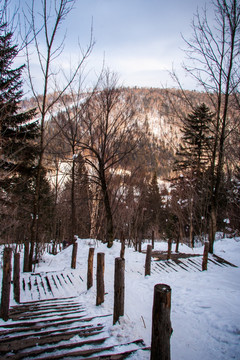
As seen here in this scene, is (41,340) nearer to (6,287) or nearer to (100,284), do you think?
(6,287)

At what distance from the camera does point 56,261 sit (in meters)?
9.01

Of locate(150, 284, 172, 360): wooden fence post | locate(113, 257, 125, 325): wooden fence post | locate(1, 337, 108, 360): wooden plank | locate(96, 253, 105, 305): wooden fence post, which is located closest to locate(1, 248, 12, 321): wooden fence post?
locate(1, 337, 108, 360): wooden plank

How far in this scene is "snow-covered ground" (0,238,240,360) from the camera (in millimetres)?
2979

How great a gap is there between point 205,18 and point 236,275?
9.96 metres

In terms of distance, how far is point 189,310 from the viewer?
4.16 metres

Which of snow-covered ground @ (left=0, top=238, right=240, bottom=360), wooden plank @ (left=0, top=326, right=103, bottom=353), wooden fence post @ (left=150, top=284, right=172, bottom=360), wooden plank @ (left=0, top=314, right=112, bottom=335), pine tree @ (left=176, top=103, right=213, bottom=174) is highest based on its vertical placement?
pine tree @ (left=176, top=103, right=213, bottom=174)

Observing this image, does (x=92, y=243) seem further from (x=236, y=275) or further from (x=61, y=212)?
(x=61, y=212)

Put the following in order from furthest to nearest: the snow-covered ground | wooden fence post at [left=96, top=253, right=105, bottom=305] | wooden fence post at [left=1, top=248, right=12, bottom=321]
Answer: wooden fence post at [left=96, top=253, right=105, bottom=305], wooden fence post at [left=1, top=248, right=12, bottom=321], the snow-covered ground

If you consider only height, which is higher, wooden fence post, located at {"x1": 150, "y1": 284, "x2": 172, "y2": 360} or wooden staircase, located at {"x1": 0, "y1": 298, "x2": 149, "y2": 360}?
wooden fence post, located at {"x1": 150, "y1": 284, "x2": 172, "y2": 360}

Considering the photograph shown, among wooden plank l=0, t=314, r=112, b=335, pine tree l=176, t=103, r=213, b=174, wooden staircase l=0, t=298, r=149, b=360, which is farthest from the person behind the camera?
pine tree l=176, t=103, r=213, b=174

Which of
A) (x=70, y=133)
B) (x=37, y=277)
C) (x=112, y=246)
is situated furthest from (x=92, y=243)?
(x=70, y=133)

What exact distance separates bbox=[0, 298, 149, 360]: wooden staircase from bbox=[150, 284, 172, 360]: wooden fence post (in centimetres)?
42

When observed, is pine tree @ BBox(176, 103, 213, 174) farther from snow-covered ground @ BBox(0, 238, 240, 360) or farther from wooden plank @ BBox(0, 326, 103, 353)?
Answer: wooden plank @ BBox(0, 326, 103, 353)

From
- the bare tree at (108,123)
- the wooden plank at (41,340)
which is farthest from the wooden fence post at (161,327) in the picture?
the bare tree at (108,123)
